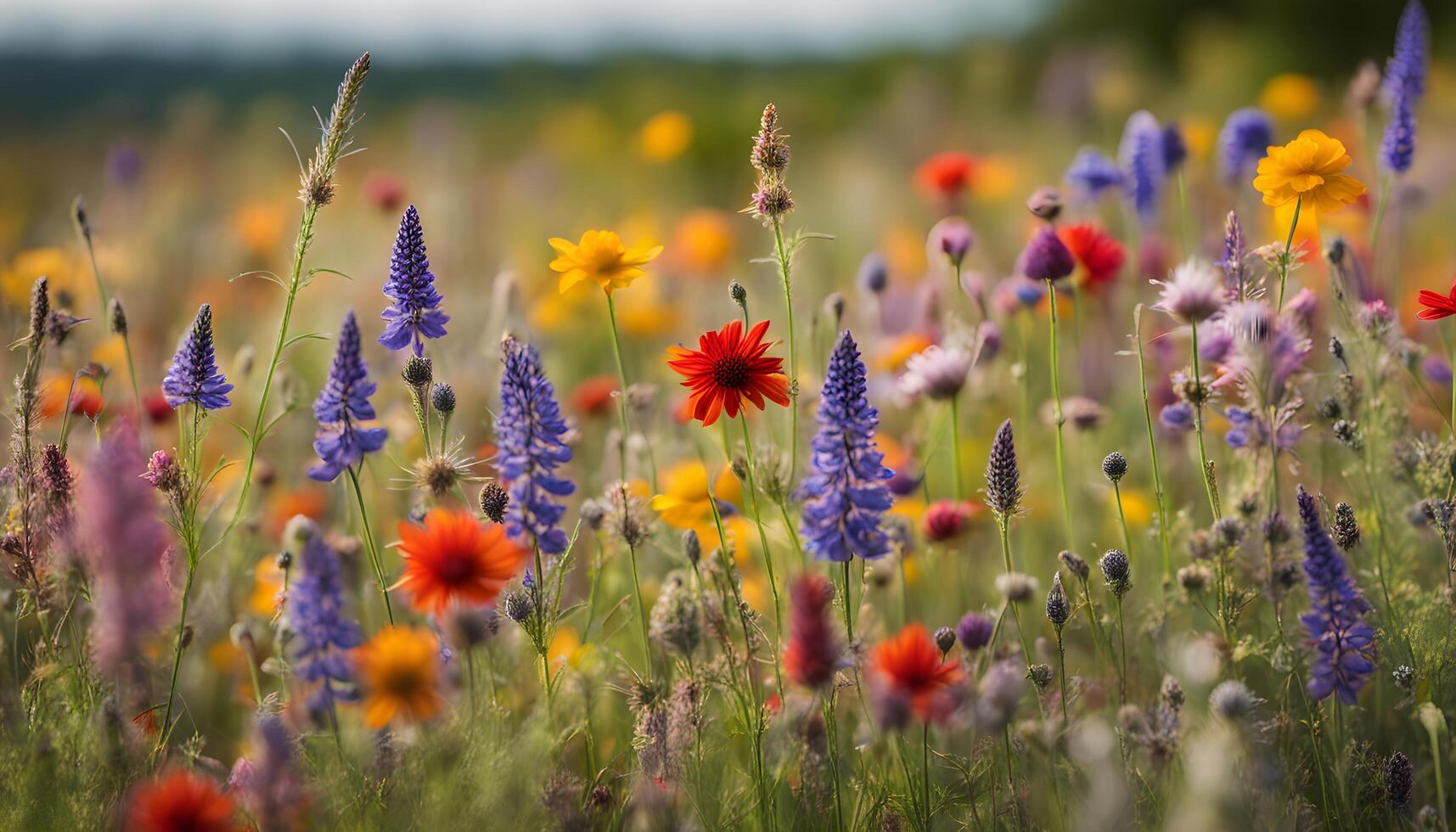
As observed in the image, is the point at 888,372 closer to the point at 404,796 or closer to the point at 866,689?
the point at 866,689

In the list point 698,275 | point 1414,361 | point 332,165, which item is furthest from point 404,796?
point 698,275

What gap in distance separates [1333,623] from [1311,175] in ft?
2.66

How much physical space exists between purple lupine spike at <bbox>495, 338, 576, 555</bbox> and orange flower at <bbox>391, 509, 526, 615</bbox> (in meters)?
0.09

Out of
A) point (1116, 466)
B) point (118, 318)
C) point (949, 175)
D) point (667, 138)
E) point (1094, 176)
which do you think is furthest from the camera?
point (667, 138)

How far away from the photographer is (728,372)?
5.70 feet

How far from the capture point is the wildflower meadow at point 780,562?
1.56 metres

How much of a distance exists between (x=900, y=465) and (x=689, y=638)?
1093 millimetres

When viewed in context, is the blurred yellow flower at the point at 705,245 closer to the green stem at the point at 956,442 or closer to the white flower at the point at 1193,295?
the green stem at the point at 956,442

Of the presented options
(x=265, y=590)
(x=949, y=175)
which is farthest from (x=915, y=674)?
(x=949, y=175)

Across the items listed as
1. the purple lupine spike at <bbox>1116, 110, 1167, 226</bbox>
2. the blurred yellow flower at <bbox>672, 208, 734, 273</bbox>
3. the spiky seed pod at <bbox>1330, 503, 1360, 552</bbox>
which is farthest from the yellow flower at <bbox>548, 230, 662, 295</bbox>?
the blurred yellow flower at <bbox>672, 208, 734, 273</bbox>

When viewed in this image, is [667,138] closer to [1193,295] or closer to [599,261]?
[599,261]

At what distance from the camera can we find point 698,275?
15.4 feet

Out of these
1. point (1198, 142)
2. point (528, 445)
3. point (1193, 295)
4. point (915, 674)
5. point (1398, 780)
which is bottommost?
point (1398, 780)

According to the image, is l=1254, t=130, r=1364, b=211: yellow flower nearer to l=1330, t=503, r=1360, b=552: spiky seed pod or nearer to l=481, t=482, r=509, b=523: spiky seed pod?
l=1330, t=503, r=1360, b=552: spiky seed pod
